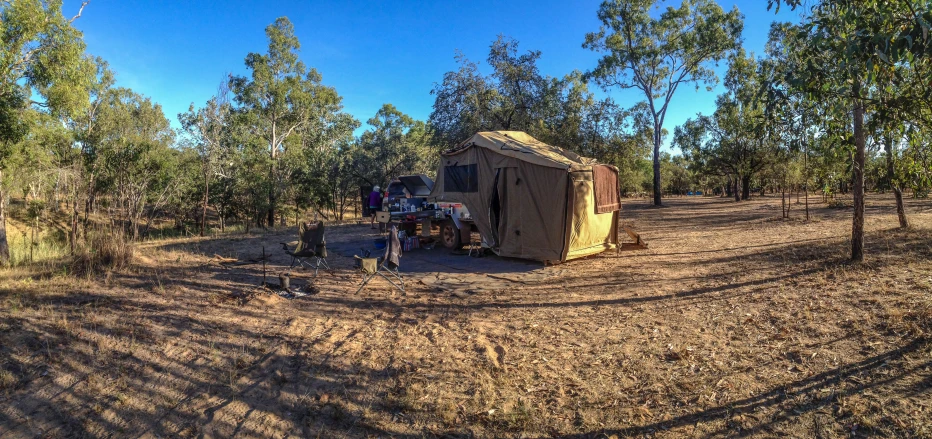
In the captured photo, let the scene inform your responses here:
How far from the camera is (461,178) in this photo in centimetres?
1062

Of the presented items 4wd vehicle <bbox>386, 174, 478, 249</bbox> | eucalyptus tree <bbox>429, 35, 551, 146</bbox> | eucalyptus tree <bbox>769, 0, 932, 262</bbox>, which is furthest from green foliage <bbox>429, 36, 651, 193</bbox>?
eucalyptus tree <bbox>769, 0, 932, 262</bbox>

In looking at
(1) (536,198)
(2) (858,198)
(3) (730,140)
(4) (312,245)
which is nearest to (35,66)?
(4) (312,245)

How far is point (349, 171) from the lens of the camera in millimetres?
24781

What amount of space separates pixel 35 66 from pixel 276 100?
42.5 ft

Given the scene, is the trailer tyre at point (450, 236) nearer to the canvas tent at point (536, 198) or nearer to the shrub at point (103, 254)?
the canvas tent at point (536, 198)

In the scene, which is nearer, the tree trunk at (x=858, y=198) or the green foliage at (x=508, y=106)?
the tree trunk at (x=858, y=198)

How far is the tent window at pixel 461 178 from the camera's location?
1018 centimetres

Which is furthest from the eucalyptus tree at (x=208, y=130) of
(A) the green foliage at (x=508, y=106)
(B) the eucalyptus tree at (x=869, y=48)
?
(B) the eucalyptus tree at (x=869, y=48)

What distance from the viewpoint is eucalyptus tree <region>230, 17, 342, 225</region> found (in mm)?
22281

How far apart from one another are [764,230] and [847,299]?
8171mm

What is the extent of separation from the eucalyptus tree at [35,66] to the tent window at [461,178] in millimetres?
9027

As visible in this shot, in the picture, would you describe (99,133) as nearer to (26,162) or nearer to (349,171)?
(26,162)

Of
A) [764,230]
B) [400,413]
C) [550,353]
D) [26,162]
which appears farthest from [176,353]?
[764,230]

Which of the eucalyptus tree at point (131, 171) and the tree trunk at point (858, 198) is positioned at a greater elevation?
the eucalyptus tree at point (131, 171)
